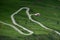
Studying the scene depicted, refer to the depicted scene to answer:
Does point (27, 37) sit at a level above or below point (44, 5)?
below

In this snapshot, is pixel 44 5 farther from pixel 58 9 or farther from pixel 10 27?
pixel 10 27

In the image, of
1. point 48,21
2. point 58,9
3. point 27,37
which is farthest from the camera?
point 58,9

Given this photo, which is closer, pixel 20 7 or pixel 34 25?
pixel 34 25

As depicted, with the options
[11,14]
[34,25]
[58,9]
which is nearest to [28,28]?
[34,25]

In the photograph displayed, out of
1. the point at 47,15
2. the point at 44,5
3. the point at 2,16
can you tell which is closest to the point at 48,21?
the point at 47,15

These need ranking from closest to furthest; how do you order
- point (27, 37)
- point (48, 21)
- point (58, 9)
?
point (27, 37)
point (48, 21)
point (58, 9)

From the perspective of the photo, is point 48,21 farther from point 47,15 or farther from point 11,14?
point 11,14
